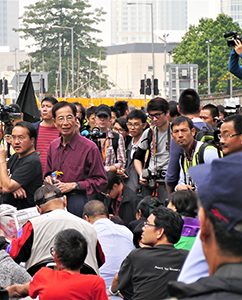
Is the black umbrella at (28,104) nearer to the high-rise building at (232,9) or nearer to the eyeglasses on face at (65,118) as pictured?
the eyeglasses on face at (65,118)

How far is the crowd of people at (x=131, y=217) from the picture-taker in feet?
4.81

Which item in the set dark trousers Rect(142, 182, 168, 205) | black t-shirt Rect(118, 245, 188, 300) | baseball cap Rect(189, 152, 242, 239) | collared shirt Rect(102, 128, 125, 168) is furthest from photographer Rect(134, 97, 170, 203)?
baseball cap Rect(189, 152, 242, 239)

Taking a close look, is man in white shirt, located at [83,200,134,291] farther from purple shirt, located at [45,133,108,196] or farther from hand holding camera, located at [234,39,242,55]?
hand holding camera, located at [234,39,242,55]

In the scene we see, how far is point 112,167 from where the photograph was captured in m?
7.48

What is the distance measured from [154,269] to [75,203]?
1743 millimetres

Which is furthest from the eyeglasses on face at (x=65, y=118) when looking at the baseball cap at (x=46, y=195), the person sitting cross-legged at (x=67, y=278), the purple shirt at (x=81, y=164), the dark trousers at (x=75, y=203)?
the person sitting cross-legged at (x=67, y=278)

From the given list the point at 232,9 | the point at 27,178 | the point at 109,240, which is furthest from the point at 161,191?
the point at 232,9

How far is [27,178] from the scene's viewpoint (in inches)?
223

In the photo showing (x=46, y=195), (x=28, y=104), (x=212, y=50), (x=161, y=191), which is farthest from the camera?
(x=212, y=50)

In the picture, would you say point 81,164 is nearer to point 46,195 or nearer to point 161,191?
point 46,195

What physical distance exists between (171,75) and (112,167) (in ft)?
69.0

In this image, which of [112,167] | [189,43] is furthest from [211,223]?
[189,43]

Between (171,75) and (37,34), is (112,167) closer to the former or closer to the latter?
(171,75)

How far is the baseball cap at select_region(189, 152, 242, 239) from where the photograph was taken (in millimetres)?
1428
